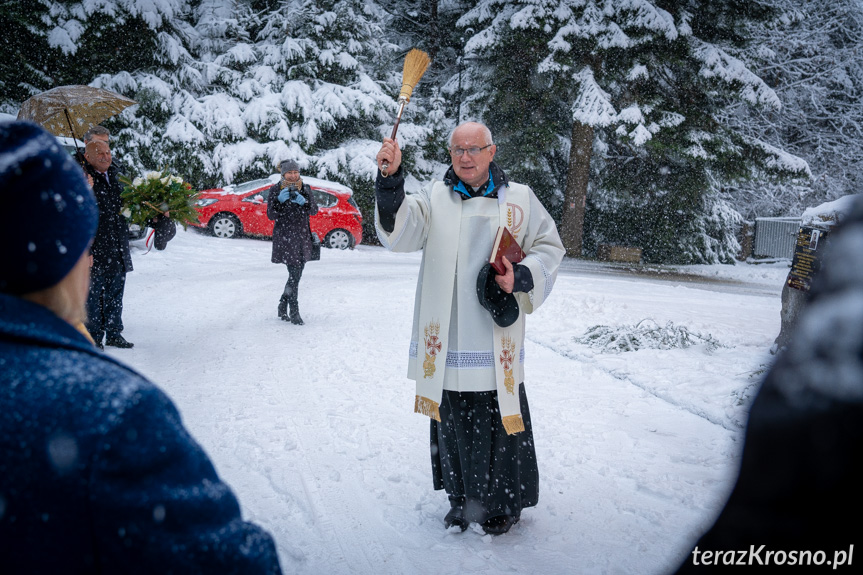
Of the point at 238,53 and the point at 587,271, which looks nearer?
the point at 587,271

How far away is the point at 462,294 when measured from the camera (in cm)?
320

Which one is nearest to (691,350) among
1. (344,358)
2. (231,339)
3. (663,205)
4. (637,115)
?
(344,358)

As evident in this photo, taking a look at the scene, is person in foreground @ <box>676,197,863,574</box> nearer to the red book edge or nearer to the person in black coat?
the red book edge

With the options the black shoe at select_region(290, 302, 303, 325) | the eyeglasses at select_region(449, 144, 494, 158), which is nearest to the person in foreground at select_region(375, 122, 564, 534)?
the eyeglasses at select_region(449, 144, 494, 158)

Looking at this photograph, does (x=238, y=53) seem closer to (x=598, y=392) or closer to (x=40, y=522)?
(x=598, y=392)

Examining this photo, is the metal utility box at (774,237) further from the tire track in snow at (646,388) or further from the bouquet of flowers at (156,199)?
the bouquet of flowers at (156,199)

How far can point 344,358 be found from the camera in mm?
6746

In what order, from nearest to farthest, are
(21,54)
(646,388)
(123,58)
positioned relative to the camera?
(646,388) < (21,54) < (123,58)

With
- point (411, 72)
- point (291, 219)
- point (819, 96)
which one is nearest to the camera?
point (411, 72)

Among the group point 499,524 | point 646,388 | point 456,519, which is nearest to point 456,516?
point 456,519

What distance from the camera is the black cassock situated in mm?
3229

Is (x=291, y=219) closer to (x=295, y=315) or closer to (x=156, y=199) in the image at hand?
(x=295, y=315)

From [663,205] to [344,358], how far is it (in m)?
17.5

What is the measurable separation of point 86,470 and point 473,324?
2.43 m
